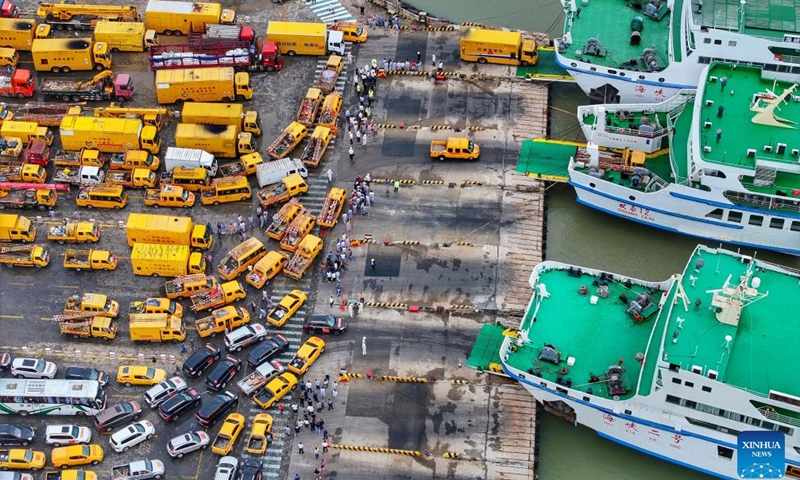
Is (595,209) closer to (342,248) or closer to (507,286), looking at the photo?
(507,286)

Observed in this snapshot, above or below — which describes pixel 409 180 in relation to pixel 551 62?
below

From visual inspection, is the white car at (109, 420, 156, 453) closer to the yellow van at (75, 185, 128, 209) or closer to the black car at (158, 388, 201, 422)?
the black car at (158, 388, 201, 422)

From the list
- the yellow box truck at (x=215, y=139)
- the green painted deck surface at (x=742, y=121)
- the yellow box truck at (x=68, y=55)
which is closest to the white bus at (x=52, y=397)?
the yellow box truck at (x=215, y=139)

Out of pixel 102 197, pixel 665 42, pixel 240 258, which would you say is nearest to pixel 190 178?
pixel 102 197

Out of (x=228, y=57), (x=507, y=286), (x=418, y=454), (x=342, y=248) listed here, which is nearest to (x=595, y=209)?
(x=507, y=286)

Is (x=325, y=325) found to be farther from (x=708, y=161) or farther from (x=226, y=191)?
(x=708, y=161)
